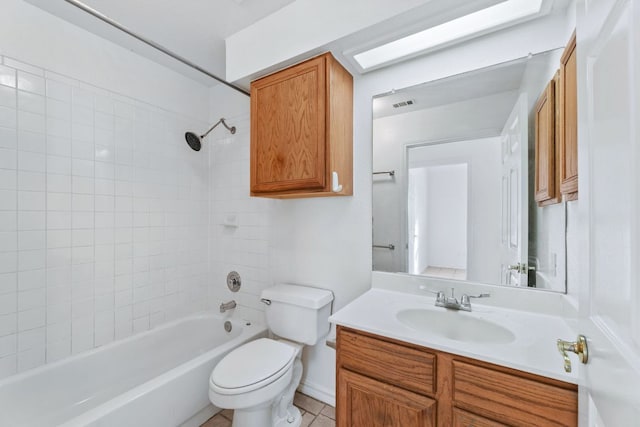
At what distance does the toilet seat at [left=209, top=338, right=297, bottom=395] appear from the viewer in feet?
4.21

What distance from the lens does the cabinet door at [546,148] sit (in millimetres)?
1082

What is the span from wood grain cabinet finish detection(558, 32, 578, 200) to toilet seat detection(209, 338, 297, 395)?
1483 millimetres

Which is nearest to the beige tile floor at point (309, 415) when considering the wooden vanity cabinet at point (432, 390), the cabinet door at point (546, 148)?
the wooden vanity cabinet at point (432, 390)

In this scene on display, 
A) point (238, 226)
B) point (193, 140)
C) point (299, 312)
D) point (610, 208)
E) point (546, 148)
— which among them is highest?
→ point (193, 140)

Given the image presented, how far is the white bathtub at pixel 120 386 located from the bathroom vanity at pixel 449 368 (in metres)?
0.88

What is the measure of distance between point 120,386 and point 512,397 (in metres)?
2.16

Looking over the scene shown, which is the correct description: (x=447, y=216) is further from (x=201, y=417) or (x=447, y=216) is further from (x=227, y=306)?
(x=201, y=417)

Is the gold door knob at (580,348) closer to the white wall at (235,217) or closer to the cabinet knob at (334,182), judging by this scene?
the cabinet knob at (334,182)

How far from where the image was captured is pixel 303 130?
146 centimetres

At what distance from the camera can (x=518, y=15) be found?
3.78 ft

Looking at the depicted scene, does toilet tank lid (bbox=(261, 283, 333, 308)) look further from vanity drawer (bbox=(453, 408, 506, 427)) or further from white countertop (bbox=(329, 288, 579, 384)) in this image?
vanity drawer (bbox=(453, 408, 506, 427))

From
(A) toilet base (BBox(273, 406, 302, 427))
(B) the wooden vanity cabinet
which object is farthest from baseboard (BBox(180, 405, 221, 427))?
(B) the wooden vanity cabinet

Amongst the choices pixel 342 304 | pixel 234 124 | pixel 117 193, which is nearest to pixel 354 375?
pixel 342 304

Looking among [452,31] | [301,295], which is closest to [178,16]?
[452,31]
